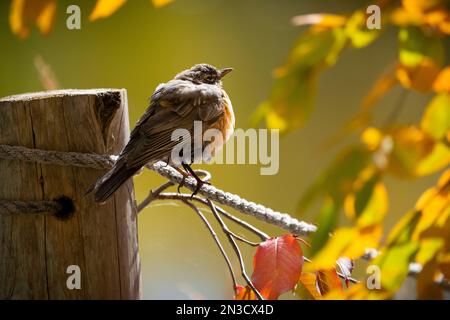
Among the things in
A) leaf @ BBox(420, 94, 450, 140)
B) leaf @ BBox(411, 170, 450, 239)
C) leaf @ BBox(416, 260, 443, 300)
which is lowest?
leaf @ BBox(416, 260, 443, 300)

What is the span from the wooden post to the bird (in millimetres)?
71

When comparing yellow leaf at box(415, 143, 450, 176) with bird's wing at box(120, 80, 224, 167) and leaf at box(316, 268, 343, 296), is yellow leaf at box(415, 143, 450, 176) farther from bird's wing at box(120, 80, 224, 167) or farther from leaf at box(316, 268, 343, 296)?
bird's wing at box(120, 80, 224, 167)

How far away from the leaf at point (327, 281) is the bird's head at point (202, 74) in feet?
3.09

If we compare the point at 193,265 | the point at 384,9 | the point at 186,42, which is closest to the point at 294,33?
the point at 186,42

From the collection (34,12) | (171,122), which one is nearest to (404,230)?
(34,12)

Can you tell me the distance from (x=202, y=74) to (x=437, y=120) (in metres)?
1.50

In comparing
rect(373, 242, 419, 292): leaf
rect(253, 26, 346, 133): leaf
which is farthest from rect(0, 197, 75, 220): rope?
rect(373, 242, 419, 292): leaf

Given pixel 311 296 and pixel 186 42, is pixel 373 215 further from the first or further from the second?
pixel 186 42

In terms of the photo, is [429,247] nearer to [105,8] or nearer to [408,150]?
[408,150]

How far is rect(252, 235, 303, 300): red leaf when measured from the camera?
1380mm

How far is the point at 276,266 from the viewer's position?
1.40m

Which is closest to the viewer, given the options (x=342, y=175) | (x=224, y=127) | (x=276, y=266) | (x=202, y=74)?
(x=342, y=175)

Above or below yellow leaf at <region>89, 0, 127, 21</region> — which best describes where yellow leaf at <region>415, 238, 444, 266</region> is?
below

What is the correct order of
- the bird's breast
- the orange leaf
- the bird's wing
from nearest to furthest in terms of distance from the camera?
the orange leaf → the bird's wing → the bird's breast
